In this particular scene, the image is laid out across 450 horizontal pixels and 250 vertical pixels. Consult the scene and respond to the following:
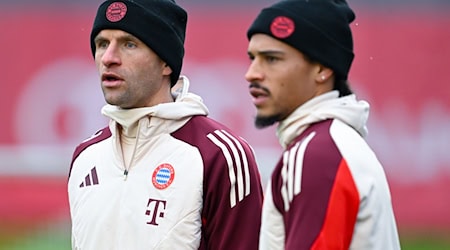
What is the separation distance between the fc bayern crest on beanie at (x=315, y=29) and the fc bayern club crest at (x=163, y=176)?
3.10 ft

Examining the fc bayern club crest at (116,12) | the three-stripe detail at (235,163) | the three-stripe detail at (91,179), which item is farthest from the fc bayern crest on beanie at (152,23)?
Answer: the three-stripe detail at (91,179)

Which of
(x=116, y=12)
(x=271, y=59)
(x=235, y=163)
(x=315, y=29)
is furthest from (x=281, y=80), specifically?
(x=116, y=12)

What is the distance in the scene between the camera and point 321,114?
13.7 ft

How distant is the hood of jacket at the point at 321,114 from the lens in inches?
165

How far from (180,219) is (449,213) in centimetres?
889

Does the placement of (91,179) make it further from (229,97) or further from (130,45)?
(229,97)

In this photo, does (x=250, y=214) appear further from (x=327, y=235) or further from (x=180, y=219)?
(x=327, y=235)

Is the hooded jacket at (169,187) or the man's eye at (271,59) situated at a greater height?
the man's eye at (271,59)

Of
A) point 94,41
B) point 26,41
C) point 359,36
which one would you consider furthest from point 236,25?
point 94,41

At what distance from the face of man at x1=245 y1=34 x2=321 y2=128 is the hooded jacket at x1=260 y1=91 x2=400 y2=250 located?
4 cm

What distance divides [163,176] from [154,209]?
0.14 m

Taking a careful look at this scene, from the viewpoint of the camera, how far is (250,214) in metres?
4.99

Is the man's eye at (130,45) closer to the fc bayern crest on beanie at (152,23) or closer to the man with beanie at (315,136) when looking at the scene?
the fc bayern crest on beanie at (152,23)

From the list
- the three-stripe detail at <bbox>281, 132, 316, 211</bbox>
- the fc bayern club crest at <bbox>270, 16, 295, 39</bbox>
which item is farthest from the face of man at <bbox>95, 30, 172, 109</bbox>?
the three-stripe detail at <bbox>281, 132, 316, 211</bbox>
